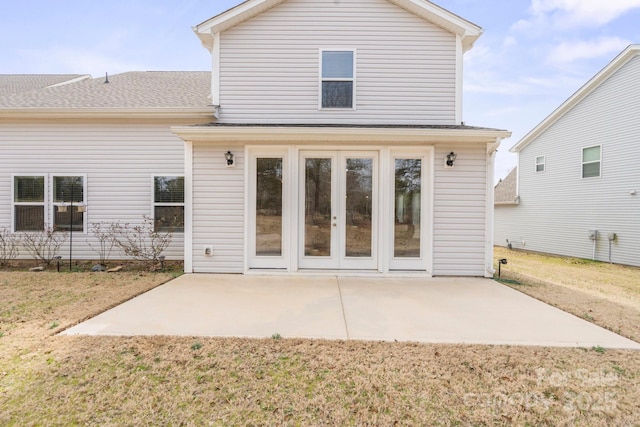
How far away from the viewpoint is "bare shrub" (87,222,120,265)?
7.46 m

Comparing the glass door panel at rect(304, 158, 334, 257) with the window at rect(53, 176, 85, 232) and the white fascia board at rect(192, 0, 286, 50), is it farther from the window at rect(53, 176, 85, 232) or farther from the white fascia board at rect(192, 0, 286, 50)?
the window at rect(53, 176, 85, 232)

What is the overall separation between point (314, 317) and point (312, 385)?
1465 millimetres

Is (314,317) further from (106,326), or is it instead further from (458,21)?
(458,21)

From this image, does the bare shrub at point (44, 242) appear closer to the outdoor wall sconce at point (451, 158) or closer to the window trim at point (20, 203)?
the window trim at point (20, 203)

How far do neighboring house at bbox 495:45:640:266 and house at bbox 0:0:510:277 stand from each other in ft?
22.0

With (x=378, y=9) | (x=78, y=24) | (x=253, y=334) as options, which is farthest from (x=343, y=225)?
(x=78, y=24)

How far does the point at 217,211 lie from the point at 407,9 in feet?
20.7

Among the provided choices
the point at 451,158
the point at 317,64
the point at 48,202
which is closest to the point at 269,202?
the point at 317,64

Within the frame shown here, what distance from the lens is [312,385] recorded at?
2.40m

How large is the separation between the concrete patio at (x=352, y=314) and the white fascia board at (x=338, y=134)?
2.81m

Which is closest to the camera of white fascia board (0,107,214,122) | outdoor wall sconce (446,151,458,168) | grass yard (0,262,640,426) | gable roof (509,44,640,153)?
grass yard (0,262,640,426)

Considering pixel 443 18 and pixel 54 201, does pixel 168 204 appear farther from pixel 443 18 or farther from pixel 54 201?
pixel 443 18

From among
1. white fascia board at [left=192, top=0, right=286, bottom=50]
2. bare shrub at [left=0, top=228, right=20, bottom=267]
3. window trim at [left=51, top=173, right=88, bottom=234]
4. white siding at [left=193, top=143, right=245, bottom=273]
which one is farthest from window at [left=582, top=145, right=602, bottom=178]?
bare shrub at [left=0, top=228, right=20, bottom=267]

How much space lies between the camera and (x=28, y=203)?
7.57 meters
